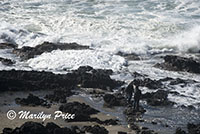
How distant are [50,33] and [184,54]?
1009cm

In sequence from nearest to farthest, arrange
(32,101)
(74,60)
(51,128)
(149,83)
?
1. (51,128)
2. (32,101)
3. (149,83)
4. (74,60)

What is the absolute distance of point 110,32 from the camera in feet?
96.1

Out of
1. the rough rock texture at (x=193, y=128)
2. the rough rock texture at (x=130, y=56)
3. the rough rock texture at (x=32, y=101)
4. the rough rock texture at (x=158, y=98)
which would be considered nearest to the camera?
the rough rock texture at (x=193, y=128)

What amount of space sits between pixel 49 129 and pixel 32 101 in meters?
3.42

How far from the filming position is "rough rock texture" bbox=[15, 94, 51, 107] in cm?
1423

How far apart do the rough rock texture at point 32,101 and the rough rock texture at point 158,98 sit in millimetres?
3802

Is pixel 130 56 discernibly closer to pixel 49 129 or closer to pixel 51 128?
pixel 51 128

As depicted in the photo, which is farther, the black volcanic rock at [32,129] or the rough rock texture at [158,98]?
the rough rock texture at [158,98]

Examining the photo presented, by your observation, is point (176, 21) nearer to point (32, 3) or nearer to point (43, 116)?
point (32, 3)

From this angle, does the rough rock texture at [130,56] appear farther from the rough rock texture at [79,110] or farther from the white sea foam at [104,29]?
the rough rock texture at [79,110]

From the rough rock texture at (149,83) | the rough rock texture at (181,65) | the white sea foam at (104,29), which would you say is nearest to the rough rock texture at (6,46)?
the white sea foam at (104,29)

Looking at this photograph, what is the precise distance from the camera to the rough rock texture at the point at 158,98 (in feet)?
49.9

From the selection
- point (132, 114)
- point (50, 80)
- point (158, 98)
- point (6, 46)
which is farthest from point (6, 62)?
point (132, 114)

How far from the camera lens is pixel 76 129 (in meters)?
12.1
